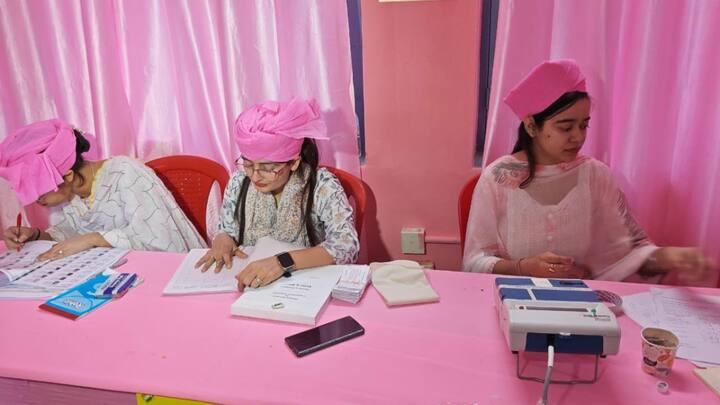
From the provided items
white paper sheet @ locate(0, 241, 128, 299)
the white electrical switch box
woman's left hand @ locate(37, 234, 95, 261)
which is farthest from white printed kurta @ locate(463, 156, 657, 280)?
woman's left hand @ locate(37, 234, 95, 261)

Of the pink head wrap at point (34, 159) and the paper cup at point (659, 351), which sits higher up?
the pink head wrap at point (34, 159)

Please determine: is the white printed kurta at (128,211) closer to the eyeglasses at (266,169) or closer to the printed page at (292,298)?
the eyeglasses at (266,169)

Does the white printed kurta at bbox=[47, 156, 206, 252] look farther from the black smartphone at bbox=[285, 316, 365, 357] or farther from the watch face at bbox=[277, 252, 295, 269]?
the black smartphone at bbox=[285, 316, 365, 357]

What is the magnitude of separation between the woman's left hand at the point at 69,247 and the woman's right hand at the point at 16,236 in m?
0.18

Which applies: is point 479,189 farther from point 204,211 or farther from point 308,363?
point 204,211

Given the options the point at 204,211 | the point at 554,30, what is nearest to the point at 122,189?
the point at 204,211

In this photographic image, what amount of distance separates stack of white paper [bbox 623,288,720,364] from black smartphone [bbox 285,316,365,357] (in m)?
0.68

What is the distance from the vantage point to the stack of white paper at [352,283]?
1335 mm

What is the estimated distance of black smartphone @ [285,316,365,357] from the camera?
1.14 meters

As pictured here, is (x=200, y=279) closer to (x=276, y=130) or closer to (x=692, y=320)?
(x=276, y=130)

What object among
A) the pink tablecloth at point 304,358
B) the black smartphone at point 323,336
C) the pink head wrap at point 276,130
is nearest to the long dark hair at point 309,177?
the pink head wrap at point 276,130

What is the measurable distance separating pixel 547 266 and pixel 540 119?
459 mm

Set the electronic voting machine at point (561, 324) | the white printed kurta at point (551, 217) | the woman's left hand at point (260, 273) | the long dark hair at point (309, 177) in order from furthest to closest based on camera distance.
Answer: the long dark hair at point (309, 177) < the white printed kurta at point (551, 217) < the woman's left hand at point (260, 273) < the electronic voting machine at point (561, 324)

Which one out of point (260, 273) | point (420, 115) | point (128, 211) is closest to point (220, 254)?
point (260, 273)
